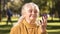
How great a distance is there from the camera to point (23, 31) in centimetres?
100

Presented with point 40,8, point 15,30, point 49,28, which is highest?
point 40,8

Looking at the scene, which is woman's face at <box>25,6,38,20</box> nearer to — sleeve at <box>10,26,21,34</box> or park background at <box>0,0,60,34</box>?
sleeve at <box>10,26,21,34</box>

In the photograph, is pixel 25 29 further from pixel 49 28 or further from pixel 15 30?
pixel 49 28

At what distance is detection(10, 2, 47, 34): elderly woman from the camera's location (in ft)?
3.30

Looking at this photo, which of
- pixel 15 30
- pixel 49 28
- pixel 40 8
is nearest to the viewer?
pixel 15 30

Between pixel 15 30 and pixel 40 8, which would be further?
pixel 40 8

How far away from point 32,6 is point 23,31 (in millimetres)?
153

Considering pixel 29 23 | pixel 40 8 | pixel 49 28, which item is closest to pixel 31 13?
pixel 29 23

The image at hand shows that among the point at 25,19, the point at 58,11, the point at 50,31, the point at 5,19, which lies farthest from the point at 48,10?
the point at 25,19

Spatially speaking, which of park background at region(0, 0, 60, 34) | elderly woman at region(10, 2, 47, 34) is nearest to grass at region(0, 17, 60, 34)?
park background at region(0, 0, 60, 34)

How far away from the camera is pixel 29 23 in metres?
1.03

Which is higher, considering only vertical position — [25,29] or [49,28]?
[25,29]

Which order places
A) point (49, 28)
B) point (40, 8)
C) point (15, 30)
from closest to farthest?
1. point (15, 30)
2. point (40, 8)
3. point (49, 28)

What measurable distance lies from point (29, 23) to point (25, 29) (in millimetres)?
42
